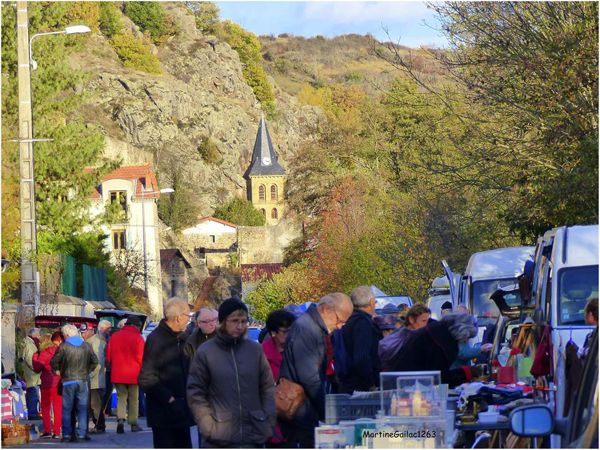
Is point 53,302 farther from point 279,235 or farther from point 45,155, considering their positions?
point 279,235

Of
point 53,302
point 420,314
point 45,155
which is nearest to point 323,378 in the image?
point 420,314

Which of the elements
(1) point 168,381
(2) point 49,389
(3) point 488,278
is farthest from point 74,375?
(3) point 488,278

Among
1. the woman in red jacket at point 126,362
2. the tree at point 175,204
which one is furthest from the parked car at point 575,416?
the tree at point 175,204

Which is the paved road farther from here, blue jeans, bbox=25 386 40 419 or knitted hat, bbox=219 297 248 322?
knitted hat, bbox=219 297 248 322

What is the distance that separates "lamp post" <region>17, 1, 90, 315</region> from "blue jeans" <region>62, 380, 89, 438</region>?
566 cm

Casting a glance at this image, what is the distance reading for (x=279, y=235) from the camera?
153250 mm

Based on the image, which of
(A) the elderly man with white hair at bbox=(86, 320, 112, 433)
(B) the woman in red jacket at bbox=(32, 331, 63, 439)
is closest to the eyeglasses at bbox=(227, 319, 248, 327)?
(B) the woman in red jacket at bbox=(32, 331, 63, 439)

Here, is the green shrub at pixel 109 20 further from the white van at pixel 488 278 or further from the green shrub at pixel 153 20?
the white van at pixel 488 278

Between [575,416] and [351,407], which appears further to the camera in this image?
[351,407]

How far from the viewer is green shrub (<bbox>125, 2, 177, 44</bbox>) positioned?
180375 millimetres

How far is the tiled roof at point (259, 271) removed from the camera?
133 meters

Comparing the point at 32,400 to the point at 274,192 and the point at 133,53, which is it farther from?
the point at 274,192

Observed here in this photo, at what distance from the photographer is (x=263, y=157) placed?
180m

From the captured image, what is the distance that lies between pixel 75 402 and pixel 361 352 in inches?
319
